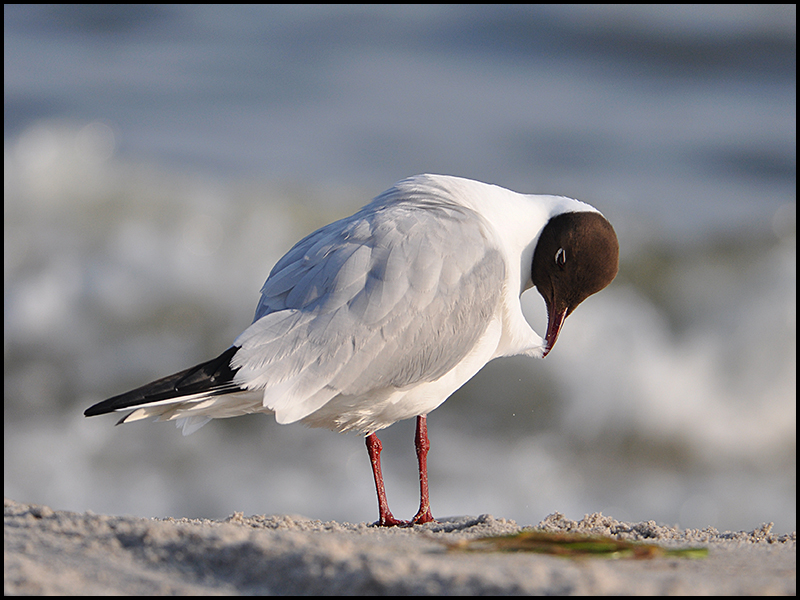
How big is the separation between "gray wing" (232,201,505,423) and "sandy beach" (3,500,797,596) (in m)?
0.79

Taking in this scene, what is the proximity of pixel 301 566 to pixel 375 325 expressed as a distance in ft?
4.29

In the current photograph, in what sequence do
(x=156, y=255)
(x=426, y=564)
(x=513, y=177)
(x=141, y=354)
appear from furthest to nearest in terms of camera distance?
1. (x=513, y=177)
2. (x=156, y=255)
3. (x=141, y=354)
4. (x=426, y=564)

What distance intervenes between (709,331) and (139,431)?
5586 millimetres

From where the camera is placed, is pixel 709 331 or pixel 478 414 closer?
pixel 478 414

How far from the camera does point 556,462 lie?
7.40 m

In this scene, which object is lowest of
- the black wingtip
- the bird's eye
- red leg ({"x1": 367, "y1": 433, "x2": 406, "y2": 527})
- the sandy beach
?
red leg ({"x1": 367, "y1": 433, "x2": 406, "y2": 527})

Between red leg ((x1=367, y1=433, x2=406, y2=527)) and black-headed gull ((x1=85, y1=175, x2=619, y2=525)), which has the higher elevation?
black-headed gull ((x1=85, y1=175, x2=619, y2=525))

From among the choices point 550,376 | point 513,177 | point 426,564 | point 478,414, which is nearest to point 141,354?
point 478,414

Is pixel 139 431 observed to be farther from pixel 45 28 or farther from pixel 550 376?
pixel 45 28

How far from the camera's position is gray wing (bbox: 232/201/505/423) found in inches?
129

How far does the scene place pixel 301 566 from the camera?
2178 mm

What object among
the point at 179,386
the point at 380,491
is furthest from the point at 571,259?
the point at 179,386

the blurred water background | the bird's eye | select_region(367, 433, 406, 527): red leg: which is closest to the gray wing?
the bird's eye

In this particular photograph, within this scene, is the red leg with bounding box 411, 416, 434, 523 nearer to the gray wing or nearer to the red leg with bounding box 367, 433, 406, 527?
the red leg with bounding box 367, 433, 406, 527
